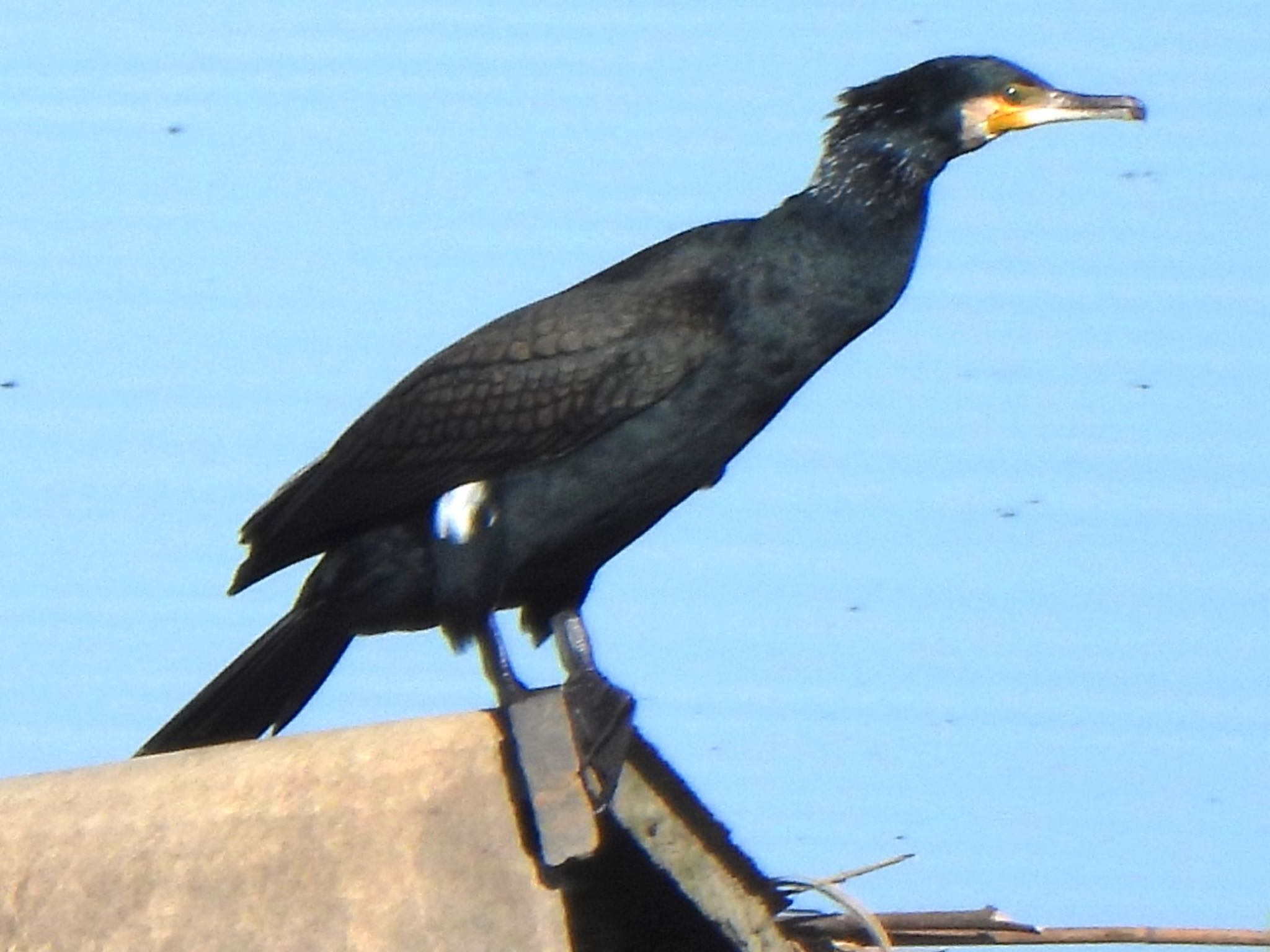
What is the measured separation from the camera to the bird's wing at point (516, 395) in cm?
397

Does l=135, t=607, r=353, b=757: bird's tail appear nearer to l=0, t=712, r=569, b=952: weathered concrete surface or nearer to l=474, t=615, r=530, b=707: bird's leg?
l=474, t=615, r=530, b=707: bird's leg

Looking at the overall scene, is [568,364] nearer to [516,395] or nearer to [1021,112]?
[516,395]

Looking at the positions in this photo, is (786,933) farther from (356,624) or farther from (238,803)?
(356,624)

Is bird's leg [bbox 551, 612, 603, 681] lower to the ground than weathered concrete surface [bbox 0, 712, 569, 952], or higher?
lower

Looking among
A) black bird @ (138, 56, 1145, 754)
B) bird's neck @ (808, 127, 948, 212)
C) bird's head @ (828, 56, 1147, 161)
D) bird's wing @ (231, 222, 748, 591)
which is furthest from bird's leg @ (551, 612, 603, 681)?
bird's head @ (828, 56, 1147, 161)

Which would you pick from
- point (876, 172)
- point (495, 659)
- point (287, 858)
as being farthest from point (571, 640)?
point (287, 858)

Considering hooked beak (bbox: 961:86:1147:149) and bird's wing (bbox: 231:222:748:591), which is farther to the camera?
hooked beak (bbox: 961:86:1147:149)

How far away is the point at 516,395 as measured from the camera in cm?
405

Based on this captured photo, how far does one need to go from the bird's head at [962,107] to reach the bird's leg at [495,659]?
114 cm

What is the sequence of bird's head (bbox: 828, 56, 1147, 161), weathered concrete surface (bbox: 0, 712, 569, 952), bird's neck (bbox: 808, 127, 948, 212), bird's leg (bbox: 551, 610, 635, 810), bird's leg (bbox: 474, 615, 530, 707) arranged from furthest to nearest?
bird's head (bbox: 828, 56, 1147, 161) < bird's neck (bbox: 808, 127, 948, 212) < bird's leg (bbox: 474, 615, 530, 707) < bird's leg (bbox: 551, 610, 635, 810) < weathered concrete surface (bbox: 0, 712, 569, 952)

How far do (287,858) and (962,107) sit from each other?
89.5 inches

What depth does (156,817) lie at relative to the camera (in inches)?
108

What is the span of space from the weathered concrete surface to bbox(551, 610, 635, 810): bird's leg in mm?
134

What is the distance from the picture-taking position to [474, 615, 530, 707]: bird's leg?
3.94 m
